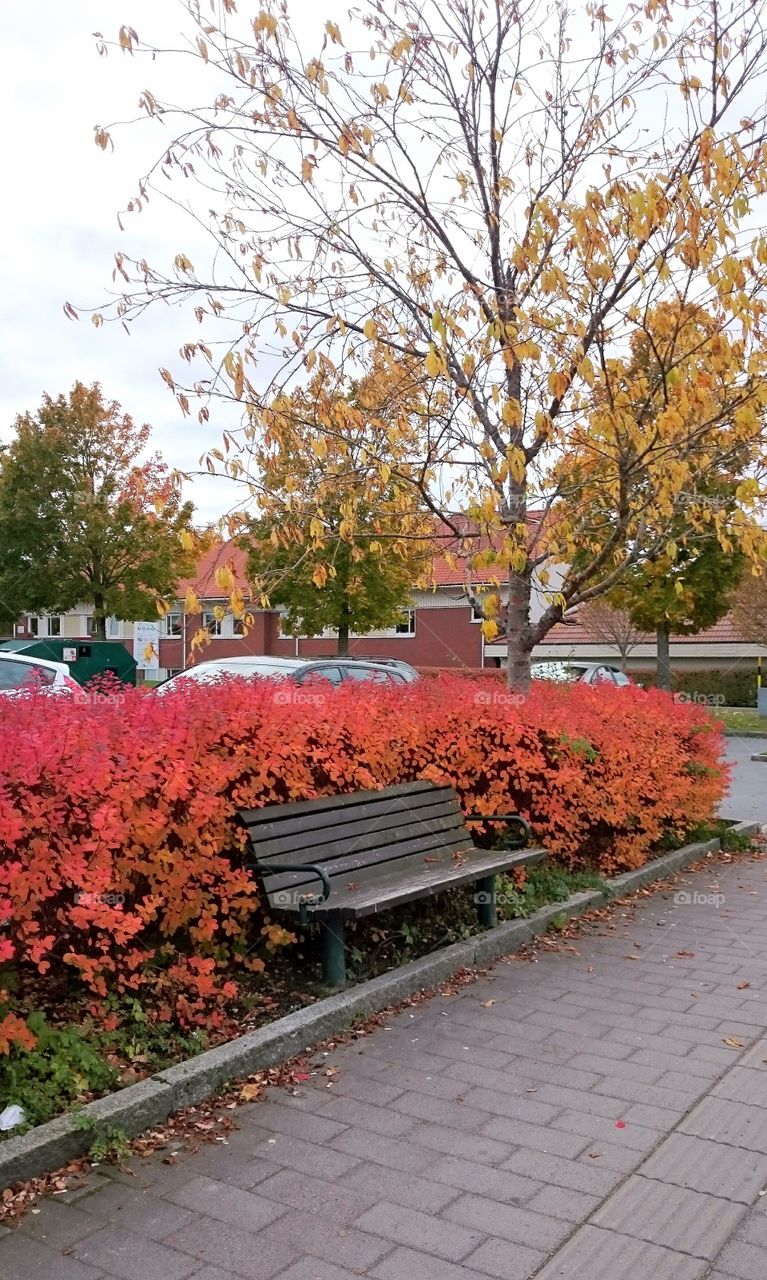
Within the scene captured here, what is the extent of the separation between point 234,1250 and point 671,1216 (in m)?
1.29

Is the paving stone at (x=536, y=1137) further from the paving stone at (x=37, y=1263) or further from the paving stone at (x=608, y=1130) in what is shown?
the paving stone at (x=37, y=1263)

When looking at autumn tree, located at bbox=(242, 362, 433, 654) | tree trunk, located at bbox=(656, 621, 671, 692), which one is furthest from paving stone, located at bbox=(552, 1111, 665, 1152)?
tree trunk, located at bbox=(656, 621, 671, 692)

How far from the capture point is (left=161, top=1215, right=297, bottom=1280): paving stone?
2.81m

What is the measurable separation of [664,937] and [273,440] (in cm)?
400

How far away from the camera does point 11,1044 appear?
368 cm

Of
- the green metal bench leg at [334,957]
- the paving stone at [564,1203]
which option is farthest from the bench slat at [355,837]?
the paving stone at [564,1203]

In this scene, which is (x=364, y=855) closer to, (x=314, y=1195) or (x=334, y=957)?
(x=334, y=957)

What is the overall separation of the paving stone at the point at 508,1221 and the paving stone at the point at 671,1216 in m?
0.14

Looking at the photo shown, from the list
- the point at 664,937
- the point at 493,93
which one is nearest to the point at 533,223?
the point at 493,93

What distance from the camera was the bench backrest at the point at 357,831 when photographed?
4.80 m

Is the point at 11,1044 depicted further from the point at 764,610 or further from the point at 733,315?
the point at 764,610

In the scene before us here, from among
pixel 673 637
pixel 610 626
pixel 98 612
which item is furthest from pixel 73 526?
pixel 673 637

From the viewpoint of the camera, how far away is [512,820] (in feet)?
21.6

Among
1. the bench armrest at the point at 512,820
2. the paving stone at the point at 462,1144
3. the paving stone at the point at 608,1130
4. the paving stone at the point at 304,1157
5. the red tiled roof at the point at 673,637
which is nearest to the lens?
the paving stone at the point at 304,1157
